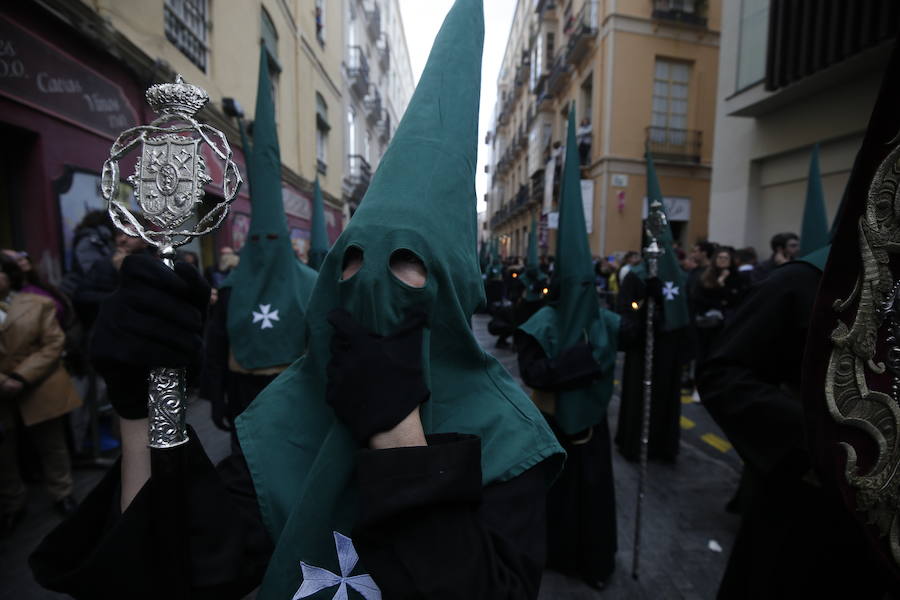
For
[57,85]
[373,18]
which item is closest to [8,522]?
[57,85]

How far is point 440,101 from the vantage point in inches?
51.0

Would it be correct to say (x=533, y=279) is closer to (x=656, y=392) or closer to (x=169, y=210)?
(x=656, y=392)

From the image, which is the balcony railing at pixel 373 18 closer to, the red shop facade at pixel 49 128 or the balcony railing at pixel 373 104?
the balcony railing at pixel 373 104

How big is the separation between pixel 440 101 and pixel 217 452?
4104mm

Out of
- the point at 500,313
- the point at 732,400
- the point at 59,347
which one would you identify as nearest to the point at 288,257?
the point at 59,347

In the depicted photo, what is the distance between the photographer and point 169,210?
2.93 feet

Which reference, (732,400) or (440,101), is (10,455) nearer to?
(440,101)

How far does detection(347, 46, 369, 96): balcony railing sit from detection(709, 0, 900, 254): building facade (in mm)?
14555

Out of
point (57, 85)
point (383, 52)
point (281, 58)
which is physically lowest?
point (57, 85)

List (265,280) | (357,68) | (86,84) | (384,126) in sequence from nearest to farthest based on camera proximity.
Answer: (265,280), (86,84), (357,68), (384,126)

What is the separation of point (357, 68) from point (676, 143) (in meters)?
13.5

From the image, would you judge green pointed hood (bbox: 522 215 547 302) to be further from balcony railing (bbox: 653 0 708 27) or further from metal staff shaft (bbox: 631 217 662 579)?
balcony railing (bbox: 653 0 708 27)

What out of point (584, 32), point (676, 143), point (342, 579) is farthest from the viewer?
point (584, 32)

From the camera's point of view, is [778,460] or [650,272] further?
[650,272]
